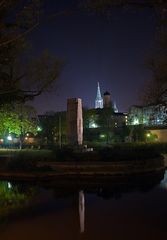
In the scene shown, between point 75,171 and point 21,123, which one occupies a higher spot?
point 21,123

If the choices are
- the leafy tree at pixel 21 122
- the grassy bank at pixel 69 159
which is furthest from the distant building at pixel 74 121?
the grassy bank at pixel 69 159

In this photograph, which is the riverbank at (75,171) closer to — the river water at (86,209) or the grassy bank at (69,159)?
the grassy bank at (69,159)

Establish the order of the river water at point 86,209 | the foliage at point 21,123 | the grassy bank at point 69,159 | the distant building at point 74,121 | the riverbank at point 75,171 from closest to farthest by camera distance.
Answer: the river water at point 86,209
the riverbank at point 75,171
the grassy bank at point 69,159
the distant building at point 74,121
the foliage at point 21,123

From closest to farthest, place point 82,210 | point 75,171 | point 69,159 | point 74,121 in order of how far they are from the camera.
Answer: point 82,210 < point 75,171 < point 69,159 < point 74,121

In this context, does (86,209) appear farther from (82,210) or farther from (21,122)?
(21,122)

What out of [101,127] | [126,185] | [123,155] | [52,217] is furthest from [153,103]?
[101,127]

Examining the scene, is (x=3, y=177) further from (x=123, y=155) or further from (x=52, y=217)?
(x=52, y=217)

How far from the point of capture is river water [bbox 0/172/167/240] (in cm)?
1362

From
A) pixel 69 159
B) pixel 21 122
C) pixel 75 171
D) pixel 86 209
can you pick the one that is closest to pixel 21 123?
pixel 21 122

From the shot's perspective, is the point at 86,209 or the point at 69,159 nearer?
the point at 86,209

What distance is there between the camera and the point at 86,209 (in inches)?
699

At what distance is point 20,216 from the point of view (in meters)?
16.2

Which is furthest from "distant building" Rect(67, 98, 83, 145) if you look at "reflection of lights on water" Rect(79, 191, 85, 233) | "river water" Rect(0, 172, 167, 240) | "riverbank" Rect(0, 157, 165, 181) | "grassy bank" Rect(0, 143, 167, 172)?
"reflection of lights on water" Rect(79, 191, 85, 233)

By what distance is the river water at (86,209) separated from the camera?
13.6 metres
